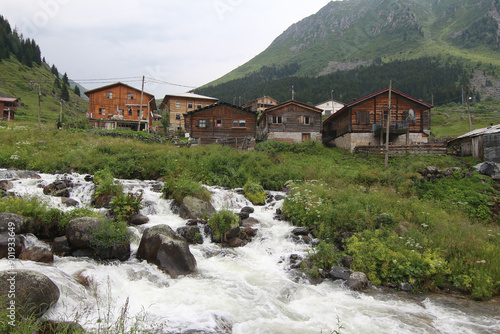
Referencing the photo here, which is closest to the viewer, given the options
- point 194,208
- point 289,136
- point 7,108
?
point 194,208

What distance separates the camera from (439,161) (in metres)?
26.0

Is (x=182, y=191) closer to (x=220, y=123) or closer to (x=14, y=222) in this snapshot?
(x=14, y=222)

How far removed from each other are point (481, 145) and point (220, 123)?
31441mm

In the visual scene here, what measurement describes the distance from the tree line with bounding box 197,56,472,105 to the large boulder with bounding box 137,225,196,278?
89879mm

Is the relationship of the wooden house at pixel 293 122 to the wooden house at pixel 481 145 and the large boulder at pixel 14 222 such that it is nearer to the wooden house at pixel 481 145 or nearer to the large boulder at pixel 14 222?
the wooden house at pixel 481 145

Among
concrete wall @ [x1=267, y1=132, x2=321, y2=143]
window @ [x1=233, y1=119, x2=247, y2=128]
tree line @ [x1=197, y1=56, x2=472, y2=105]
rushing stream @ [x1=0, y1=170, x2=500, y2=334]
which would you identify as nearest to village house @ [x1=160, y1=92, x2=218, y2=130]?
window @ [x1=233, y1=119, x2=247, y2=128]

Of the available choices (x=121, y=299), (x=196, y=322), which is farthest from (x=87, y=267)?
(x=196, y=322)

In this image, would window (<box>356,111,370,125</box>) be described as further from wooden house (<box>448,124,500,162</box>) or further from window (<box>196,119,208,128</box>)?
window (<box>196,119,208,128</box>)

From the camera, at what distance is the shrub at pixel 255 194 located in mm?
19875

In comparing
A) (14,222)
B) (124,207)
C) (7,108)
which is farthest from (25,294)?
(7,108)

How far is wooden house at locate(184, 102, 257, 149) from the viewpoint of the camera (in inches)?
1677

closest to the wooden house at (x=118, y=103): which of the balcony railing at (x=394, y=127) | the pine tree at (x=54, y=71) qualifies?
the balcony railing at (x=394, y=127)

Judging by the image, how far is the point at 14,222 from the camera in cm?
1012

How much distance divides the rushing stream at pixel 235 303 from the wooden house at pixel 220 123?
3241cm
